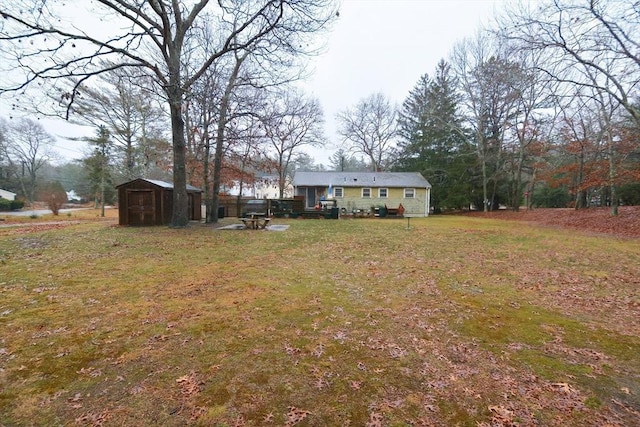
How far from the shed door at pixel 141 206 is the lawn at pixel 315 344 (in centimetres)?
675

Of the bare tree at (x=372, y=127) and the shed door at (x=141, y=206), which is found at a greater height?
the bare tree at (x=372, y=127)

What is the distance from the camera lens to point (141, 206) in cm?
1304

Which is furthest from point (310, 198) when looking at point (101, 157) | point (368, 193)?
point (101, 157)

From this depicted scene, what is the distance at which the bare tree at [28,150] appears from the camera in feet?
107

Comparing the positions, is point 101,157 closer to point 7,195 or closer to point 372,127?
point 7,195

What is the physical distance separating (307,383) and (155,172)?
114 ft

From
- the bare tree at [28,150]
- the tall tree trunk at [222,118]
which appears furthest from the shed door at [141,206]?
the bare tree at [28,150]

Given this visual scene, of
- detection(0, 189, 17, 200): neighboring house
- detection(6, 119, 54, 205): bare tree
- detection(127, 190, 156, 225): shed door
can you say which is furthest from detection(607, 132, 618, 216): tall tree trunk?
detection(0, 189, 17, 200): neighboring house

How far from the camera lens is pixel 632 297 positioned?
15.2 ft

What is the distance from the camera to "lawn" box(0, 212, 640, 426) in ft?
6.87

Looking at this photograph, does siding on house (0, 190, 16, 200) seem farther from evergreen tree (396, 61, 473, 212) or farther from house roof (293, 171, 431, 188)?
evergreen tree (396, 61, 473, 212)

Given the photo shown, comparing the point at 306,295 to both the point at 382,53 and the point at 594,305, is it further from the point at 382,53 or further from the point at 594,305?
the point at 382,53

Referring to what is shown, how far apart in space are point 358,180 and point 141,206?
53.6 ft

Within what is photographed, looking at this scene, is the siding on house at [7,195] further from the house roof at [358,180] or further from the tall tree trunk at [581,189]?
the tall tree trunk at [581,189]
